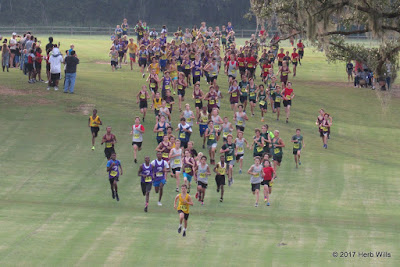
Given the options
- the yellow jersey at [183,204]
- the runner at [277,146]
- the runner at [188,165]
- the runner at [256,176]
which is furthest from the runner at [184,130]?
the yellow jersey at [183,204]

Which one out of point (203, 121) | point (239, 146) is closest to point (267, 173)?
point (239, 146)

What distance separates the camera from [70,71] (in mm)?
37031

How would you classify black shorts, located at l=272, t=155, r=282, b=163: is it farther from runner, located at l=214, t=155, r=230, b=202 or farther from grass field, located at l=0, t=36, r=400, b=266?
runner, located at l=214, t=155, r=230, b=202

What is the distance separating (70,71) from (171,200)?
14.8 metres

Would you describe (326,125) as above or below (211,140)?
above

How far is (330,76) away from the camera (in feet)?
166

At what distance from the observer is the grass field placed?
19078 mm

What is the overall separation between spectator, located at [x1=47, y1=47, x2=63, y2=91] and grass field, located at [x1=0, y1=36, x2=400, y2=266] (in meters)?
0.58

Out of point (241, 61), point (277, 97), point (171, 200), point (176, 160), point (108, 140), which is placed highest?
point (241, 61)

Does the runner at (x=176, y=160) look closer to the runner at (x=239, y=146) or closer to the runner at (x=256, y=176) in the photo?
the runner at (x=256, y=176)

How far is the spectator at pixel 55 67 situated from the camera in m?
36.7

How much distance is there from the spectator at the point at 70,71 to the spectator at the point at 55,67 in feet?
1.41

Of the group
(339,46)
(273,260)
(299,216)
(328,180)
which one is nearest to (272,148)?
(328,180)

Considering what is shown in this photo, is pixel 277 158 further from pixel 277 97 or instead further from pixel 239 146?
pixel 277 97
